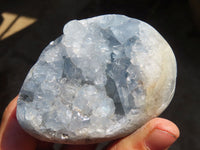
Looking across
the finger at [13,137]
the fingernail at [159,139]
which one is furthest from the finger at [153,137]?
the finger at [13,137]

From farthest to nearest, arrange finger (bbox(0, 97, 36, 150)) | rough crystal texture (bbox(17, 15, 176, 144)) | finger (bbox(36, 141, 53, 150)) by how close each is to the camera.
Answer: finger (bbox(36, 141, 53, 150)), finger (bbox(0, 97, 36, 150)), rough crystal texture (bbox(17, 15, 176, 144))

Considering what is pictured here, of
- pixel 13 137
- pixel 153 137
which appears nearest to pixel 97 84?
pixel 153 137

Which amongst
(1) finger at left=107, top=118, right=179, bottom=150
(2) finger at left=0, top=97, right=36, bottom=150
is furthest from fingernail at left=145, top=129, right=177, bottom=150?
(2) finger at left=0, top=97, right=36, bottom=150

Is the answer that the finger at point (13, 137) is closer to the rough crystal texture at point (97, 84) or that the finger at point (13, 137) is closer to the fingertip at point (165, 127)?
the rough crystal texture at point (97, 84)

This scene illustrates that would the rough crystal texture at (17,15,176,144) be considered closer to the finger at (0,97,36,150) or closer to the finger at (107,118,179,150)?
the finger at (107,118,179,150)

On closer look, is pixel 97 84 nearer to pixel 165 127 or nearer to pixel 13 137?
pixel 165 127

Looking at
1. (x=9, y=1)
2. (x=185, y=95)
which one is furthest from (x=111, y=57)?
(x=9, y=1)
